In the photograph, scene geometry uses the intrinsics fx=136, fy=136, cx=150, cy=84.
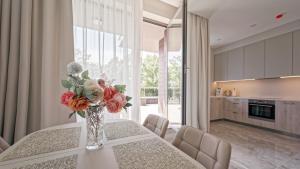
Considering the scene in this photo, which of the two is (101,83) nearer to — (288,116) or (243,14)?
(243,14)

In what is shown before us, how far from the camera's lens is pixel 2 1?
4.74ft

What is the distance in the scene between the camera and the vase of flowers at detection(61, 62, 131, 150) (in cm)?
73

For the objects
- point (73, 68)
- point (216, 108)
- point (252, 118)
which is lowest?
point (252, 118)

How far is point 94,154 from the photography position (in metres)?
0.74

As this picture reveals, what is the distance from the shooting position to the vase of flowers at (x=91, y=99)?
73cm

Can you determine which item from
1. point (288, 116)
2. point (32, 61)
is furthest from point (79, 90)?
point (288, 116)

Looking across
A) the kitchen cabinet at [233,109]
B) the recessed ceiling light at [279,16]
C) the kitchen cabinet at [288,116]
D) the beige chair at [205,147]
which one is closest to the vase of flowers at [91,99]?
the beige chair at [205,147]

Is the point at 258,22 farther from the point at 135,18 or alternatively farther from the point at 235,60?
the point at 135,18

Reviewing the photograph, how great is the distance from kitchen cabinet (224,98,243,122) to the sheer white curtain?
11.6 ft

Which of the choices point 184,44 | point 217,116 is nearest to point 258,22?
point 184,44

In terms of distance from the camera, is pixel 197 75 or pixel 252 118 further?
pixel 252 118

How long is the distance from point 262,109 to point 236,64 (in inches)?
61.4

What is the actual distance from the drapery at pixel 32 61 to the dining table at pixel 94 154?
70cm

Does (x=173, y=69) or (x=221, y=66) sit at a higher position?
(x=221, y=66)
